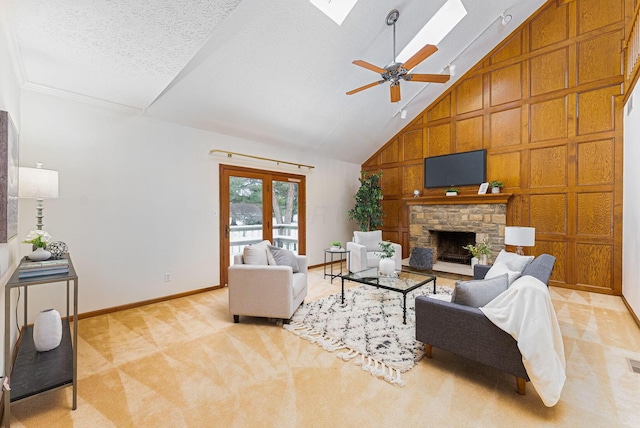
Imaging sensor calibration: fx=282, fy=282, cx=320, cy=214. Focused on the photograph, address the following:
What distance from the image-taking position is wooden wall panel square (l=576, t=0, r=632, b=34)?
4.04 m

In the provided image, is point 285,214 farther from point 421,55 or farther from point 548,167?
point 548,167

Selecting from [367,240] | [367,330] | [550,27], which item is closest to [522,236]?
[367,330]

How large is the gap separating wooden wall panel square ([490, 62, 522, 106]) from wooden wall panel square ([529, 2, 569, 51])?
0.40 m

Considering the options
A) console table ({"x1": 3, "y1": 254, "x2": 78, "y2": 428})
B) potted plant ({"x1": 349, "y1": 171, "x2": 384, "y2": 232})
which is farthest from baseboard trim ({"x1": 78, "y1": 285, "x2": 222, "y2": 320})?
potted plant ({"x1": 349, "y1": 171, "x2": 384, "y2": 232})

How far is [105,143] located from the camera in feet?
11.1

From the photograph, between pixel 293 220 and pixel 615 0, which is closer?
pixel 615 0

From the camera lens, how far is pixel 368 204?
20.9 feet

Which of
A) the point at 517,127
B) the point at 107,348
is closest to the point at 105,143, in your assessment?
the point at 107,348

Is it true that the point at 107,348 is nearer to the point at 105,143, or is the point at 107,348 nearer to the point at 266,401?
the point at 266,401

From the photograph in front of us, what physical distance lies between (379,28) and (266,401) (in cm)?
423

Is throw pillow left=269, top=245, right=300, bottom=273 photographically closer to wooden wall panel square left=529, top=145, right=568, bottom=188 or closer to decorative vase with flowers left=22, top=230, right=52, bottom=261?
decorative vase with flowers left=22, top=230, right=52, bottom=261

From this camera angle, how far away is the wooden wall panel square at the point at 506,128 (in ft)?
16.1

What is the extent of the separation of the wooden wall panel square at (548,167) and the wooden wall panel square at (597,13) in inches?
70.3

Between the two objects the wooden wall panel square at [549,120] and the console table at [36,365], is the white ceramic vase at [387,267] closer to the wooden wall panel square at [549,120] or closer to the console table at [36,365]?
the console table at [36,365]
